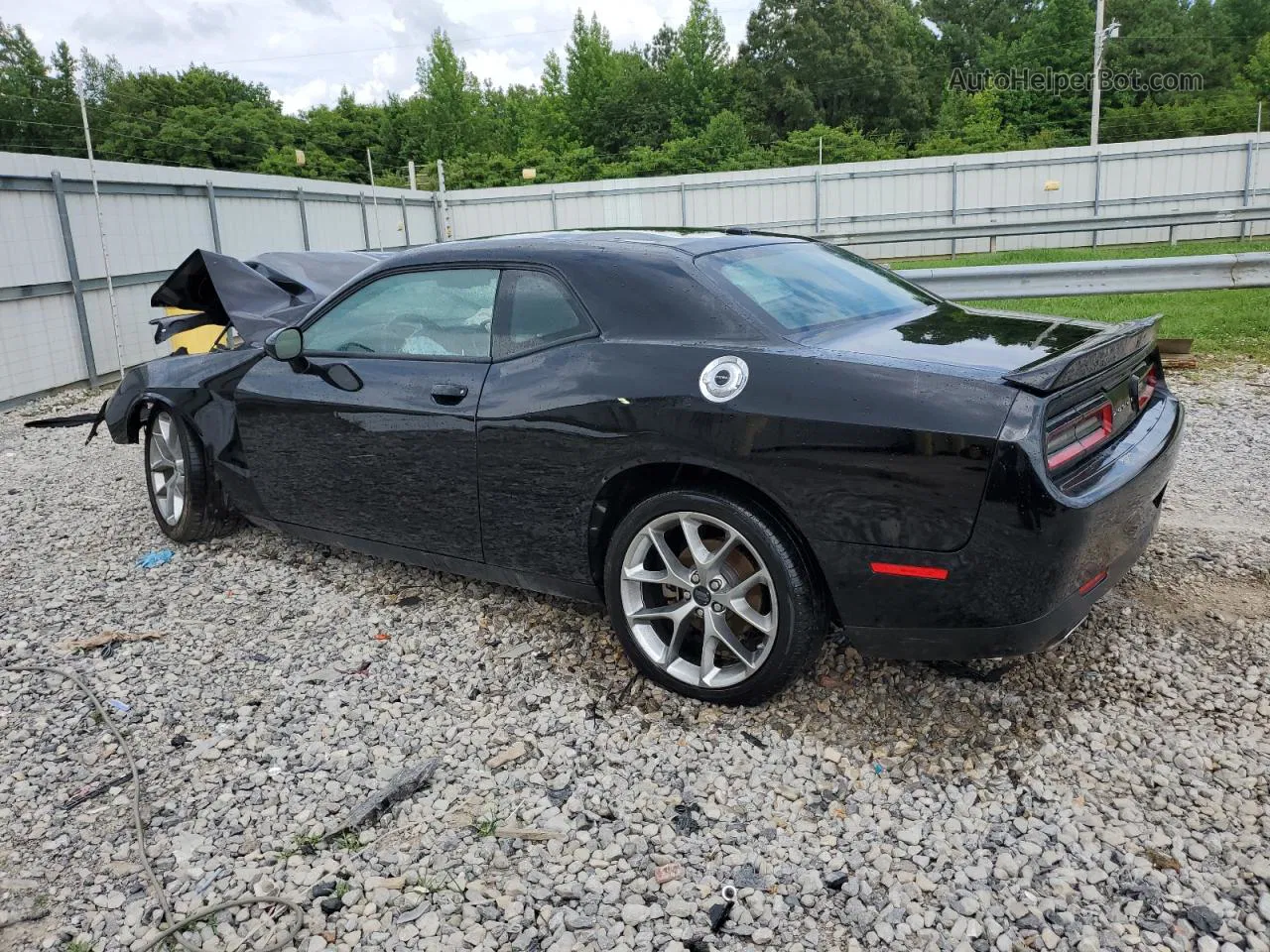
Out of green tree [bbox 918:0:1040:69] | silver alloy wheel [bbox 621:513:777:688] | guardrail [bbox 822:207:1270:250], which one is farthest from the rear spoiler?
green tree [bbox 918:0:1040:69]

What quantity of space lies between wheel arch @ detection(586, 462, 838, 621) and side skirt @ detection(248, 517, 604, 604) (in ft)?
0.35

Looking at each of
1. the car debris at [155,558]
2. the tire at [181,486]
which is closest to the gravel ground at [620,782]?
the car debris at [155,558]

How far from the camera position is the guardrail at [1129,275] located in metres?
7.93

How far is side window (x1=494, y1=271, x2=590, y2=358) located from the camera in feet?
11.8

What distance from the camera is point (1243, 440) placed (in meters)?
6.22

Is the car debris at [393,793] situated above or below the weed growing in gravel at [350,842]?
above

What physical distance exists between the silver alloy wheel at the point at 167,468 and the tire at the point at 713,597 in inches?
111

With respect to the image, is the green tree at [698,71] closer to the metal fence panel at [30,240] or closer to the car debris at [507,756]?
the metal fence panel at [30,240]

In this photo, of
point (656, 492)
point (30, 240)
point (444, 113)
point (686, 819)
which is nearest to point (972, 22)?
point (444, 113)

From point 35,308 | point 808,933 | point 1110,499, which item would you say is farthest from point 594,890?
point 35,308

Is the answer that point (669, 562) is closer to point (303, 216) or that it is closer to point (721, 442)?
point (721, 442)

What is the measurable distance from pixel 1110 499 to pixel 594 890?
180cm

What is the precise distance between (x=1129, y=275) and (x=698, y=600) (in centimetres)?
634

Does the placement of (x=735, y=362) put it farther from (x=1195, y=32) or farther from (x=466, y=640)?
(x=1195, y=32)
